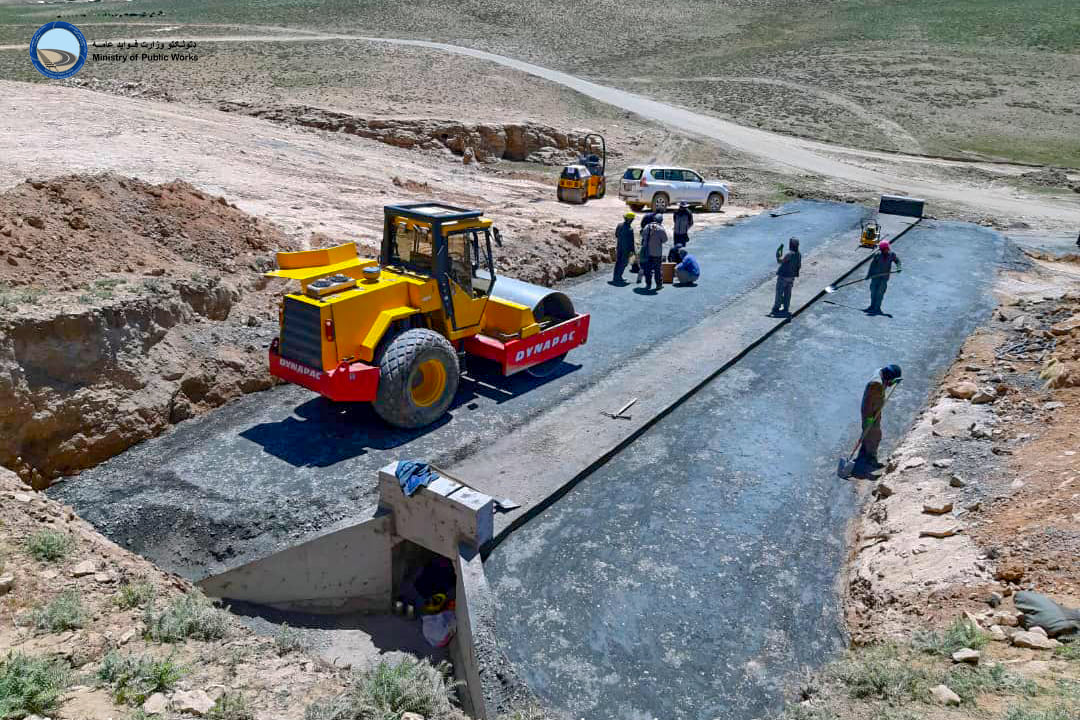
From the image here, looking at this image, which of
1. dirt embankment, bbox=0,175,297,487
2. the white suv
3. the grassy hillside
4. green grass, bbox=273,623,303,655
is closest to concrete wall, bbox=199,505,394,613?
green grass, bbox=273,623,303,655

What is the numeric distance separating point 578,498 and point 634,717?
295 centimetres

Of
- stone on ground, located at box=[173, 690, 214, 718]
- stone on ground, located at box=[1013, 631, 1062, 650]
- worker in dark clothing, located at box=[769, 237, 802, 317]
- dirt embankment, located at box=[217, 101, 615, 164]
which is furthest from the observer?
dirt embankment, located at box=[217, 101, 615, 164]

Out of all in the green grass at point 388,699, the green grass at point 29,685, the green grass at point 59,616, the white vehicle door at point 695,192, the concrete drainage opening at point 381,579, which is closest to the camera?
the green grass at point 29,685

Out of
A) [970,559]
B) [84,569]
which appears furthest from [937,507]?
[84,569]

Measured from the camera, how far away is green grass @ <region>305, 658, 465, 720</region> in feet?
16.7

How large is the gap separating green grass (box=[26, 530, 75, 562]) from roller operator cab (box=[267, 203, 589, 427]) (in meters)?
3.11

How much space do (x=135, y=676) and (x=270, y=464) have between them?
4117 mm

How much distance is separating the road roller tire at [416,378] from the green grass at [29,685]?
4746mm

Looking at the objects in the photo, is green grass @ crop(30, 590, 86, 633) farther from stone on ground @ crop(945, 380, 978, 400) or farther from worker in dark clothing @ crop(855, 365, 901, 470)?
stone on ground @ crop(945, 380, 978, 400)

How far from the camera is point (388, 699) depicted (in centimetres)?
533

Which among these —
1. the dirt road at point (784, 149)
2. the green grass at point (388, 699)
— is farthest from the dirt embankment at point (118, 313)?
the dirt road at point (784, 149)

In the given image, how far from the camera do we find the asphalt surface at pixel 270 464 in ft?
25.7

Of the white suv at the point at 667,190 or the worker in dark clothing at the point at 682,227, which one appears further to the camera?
the white suv at the point at 667,190

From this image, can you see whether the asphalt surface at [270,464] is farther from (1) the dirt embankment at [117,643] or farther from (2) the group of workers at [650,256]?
(2) the group of workers at [650,256]
